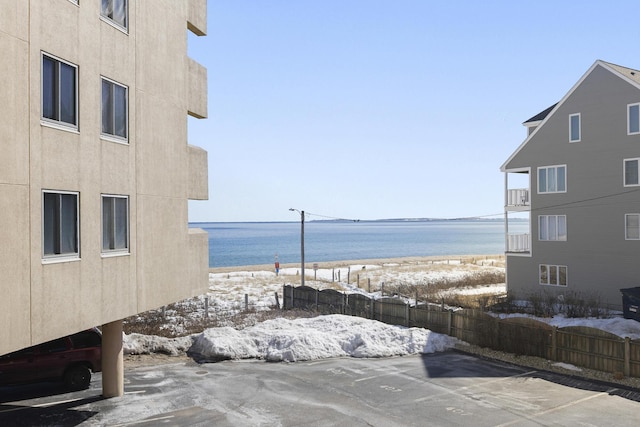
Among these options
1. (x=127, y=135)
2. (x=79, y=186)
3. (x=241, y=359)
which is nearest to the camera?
(x=79, y=186)

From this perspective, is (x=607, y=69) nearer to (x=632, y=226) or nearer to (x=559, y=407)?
(x=632, y=226)

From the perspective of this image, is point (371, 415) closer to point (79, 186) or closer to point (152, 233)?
point (152, 233)

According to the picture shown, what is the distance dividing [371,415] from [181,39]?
1251 centimetres

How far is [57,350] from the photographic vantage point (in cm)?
1727

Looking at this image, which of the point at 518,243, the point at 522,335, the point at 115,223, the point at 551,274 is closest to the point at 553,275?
the point at 551,274

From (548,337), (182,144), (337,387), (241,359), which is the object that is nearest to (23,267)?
(182,144)

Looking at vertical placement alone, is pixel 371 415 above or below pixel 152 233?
below

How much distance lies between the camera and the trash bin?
27688mm

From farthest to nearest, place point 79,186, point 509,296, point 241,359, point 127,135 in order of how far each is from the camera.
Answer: point 509,296
point 241,359
point 127,135
point 79,186

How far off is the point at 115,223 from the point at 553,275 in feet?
98.4

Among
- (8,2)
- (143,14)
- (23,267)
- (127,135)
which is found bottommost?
(23,267)

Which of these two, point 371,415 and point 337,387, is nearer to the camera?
point 371,415

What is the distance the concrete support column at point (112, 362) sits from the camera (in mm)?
16859

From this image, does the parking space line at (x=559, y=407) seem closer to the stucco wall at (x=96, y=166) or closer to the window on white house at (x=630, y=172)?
the stucco wall at (x=96, y=166)
